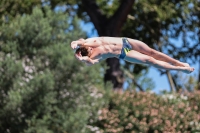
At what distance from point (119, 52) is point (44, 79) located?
16.6 ft

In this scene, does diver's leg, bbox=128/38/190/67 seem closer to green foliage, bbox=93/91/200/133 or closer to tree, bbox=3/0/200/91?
green foliage, bbox=93/91/200/133

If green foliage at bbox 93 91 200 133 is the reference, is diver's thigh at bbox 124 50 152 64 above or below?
above

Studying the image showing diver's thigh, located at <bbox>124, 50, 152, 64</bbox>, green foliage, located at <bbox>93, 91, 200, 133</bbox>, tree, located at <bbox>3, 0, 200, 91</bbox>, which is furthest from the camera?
tree, located at <bbox>3, 0, 200, 91</bbox>

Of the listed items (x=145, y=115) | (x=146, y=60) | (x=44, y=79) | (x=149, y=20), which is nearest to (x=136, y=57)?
(x=146, y=60)

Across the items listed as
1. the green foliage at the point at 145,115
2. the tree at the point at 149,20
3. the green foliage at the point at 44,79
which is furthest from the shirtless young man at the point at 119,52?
the tree at the point at 149,20

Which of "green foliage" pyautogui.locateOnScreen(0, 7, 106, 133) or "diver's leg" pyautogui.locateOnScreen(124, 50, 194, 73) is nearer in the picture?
"diver's leg" pyautogui.locateOnScreen(124, 50, 194, 73)

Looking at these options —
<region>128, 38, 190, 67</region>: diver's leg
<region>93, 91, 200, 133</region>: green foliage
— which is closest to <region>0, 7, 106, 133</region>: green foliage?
<region>93, 91, 200, 133</region>: green foliage

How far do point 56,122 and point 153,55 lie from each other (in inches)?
205

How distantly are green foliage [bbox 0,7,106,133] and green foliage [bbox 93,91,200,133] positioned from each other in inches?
14.8

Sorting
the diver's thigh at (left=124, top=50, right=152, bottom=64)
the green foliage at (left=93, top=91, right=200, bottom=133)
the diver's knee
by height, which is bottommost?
the green foliage at (left=93, top=91, right=200, bottom=133)

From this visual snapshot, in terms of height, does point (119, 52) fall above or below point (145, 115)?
above

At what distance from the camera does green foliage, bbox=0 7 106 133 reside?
1156cm

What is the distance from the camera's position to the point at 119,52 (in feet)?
Result: 22.0

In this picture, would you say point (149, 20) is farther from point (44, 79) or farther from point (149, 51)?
point (149, 51)
